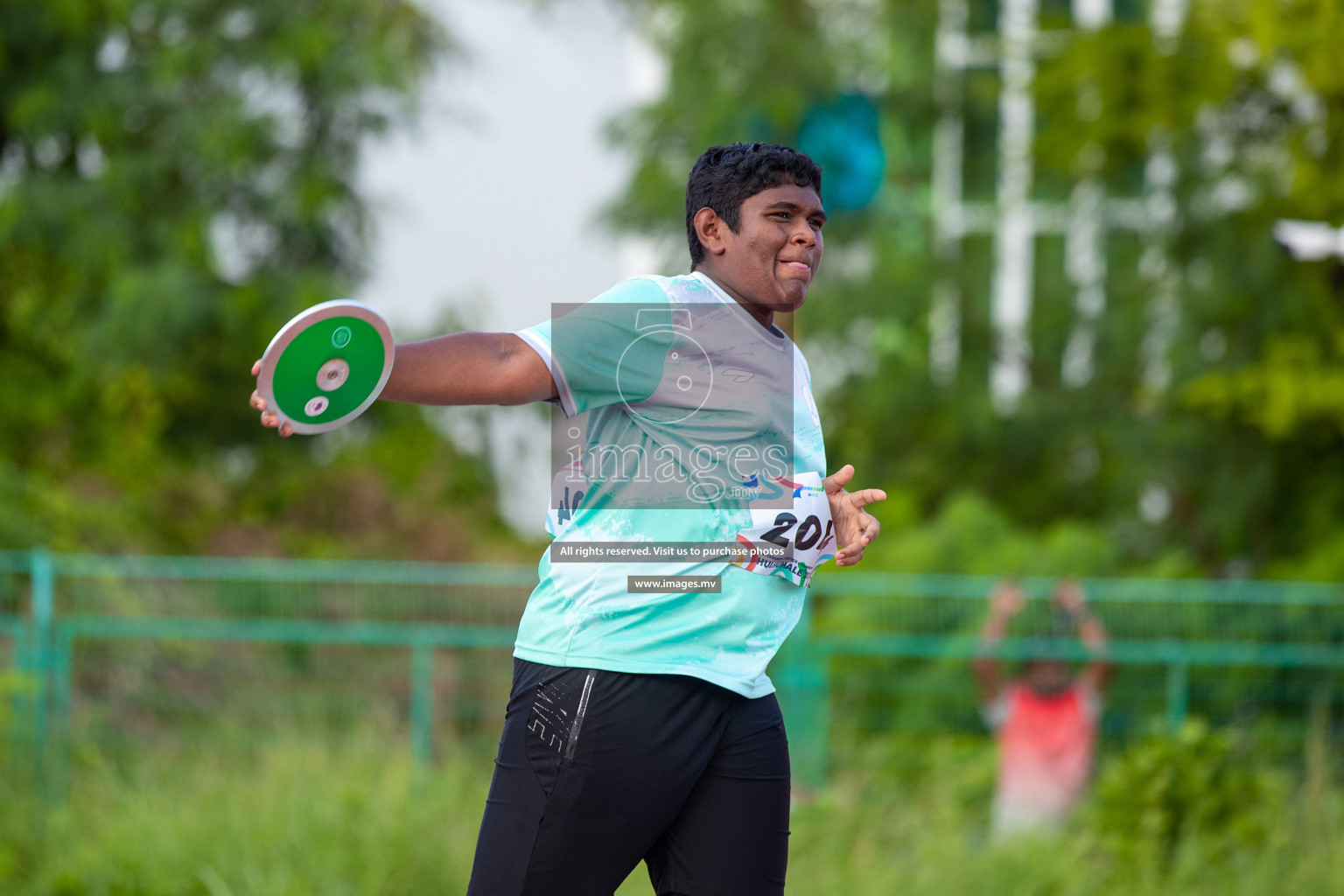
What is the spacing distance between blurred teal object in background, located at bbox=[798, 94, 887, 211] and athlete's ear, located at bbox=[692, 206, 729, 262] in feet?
30.1

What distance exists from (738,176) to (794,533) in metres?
0.53

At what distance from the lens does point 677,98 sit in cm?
1084

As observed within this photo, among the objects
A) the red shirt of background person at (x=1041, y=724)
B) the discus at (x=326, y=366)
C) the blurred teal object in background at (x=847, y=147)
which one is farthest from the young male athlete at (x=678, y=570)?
the blurred teal object in background at (x=847, y=147)

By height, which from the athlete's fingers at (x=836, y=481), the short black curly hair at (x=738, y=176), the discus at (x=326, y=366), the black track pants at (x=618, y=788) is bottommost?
the black track pants at (x=618, y=788)

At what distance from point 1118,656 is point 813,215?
5.55m

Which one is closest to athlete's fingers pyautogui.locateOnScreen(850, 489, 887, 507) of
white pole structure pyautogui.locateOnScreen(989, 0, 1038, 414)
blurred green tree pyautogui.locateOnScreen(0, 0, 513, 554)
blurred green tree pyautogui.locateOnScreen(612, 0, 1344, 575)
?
blurred green tree pyautogui.locateOnScreen(612, 0, 1344, 575)

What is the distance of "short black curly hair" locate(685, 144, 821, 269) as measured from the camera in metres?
1.97

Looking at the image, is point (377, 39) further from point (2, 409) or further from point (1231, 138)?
point (1231, 138)

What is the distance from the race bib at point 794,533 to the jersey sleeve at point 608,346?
0.26m

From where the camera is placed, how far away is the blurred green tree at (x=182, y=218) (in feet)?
33.4

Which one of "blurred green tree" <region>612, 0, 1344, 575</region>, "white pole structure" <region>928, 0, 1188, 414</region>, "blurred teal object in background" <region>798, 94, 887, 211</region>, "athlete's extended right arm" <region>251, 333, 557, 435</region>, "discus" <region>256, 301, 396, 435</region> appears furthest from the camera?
"blurred teal object in background" <region>798, 94, 887, 211</region>

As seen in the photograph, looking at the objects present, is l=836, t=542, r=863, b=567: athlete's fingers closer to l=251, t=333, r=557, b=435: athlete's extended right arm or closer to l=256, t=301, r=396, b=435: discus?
l=251, t=333, r=557, b=435: athlete's extended right arm

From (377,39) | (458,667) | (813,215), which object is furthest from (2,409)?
(813,215)

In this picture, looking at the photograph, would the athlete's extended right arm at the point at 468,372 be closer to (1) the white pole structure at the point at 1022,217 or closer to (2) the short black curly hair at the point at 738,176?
(2) the short black curly hair at the point at 738,176
